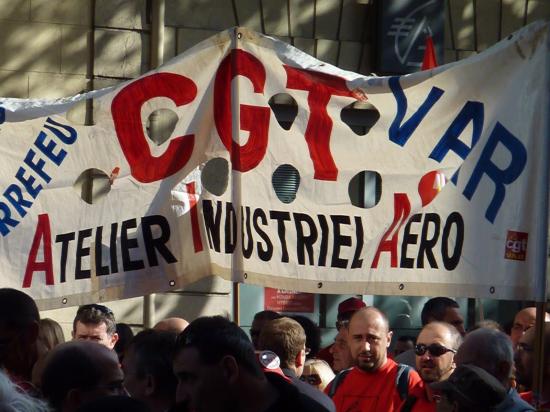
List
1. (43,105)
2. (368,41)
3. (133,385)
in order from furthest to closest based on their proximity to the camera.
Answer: (368,41)
(43,105)
(133,385)

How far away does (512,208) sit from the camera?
21.7 feet

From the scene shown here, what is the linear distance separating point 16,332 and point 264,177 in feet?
6.16

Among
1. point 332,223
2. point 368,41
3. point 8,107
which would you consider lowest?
point 332,223

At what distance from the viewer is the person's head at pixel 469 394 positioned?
521 cm

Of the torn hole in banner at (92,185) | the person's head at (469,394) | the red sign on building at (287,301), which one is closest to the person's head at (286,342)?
the torn hole in banner at (92,185)

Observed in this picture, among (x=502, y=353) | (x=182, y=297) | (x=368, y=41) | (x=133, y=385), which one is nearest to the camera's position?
(x=133, y=385)

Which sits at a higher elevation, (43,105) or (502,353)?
(43,105)

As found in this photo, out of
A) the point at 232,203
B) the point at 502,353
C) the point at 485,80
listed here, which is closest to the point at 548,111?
the point at 485,80

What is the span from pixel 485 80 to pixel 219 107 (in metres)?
1.34

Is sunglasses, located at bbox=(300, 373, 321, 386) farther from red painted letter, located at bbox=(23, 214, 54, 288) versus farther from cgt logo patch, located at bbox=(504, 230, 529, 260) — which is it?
cgt logo patch, located at bbox=(504, 230, 529, 260)

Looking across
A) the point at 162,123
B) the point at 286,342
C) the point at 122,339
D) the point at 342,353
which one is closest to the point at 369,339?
the point at 286,342

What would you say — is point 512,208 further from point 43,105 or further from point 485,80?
point 43,105

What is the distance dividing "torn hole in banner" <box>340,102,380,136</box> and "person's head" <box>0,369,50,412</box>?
3701 mm

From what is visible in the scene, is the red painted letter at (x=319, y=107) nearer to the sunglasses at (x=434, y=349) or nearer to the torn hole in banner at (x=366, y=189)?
the torn hole in banner at (x=366, y=189)
